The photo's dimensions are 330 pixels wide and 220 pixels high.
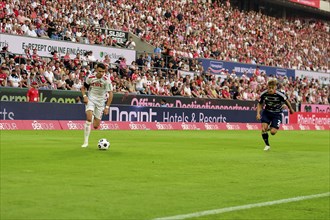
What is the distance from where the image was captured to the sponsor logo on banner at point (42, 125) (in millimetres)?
28370

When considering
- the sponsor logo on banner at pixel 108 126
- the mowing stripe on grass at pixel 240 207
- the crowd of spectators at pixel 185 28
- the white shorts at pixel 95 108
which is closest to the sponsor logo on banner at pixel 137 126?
the sponsor logo on banner at pixel 108 126

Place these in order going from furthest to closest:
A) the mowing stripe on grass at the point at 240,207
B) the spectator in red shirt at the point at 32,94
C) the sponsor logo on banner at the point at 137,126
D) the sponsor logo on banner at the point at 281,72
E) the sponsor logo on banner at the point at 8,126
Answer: the sponsor logo on banner at the point at 281,72, the sponsor logo on banner at the point at 137,126, the spectator in red shirt at the point at 32,94, the sponsor logo on banner at the point at 8,126, the mowing stripe on grass at the point at 240,207

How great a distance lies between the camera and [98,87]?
1817 cm

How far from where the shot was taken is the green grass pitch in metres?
8.26

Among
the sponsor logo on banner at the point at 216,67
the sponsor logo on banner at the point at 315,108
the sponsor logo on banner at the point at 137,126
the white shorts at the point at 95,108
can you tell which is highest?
the sponsor logo on banner at the point at 216,67

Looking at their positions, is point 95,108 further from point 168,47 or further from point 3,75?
point 168,47

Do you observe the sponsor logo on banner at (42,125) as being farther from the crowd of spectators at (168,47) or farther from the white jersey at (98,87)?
the white jersey at (98,87)

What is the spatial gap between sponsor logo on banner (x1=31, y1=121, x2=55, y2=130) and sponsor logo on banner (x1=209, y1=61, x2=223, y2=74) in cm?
1824

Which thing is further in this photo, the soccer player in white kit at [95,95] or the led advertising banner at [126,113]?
the led advertising banner at [126,113]

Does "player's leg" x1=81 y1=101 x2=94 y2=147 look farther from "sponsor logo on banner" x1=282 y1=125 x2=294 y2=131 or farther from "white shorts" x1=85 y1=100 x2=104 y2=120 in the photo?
"sponsor logo on banner" x1=282 y1=125 x2=294 y2=131

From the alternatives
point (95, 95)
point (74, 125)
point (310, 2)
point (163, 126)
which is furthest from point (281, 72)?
point (95, 95)

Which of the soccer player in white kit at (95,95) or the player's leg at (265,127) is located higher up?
the soccer player in white kit at (95,95)

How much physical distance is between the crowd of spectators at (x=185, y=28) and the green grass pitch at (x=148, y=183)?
17248mm

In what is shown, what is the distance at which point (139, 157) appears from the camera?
53.1ft
